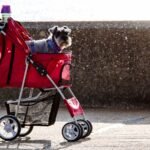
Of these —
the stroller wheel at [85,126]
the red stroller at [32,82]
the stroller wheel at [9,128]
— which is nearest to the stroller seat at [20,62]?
the red stroller at [32,82]

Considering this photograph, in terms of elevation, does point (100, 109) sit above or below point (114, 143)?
→ below

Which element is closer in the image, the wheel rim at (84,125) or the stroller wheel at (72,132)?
the stroller wheel at (72,132)

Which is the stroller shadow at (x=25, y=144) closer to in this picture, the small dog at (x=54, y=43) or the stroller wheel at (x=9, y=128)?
the stroller wheel at (x=9, y=128)

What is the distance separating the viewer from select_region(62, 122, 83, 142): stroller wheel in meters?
6.95

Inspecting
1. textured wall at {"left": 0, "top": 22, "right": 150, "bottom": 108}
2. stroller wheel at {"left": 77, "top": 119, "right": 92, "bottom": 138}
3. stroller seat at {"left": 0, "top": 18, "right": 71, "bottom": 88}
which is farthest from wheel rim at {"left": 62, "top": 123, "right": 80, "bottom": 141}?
textured wall at {"left": 0, "top": 22, "right": 150, "bottom": 108}

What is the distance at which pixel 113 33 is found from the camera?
32.7 ft

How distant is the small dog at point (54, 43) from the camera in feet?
23.1

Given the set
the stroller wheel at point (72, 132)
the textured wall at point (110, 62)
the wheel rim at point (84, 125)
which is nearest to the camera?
the stroller wheel at point (72, 132)

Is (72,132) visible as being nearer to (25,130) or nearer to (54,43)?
(25,130)

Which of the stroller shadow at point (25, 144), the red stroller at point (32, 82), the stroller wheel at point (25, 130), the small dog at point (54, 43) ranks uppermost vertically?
the small dog at point (54, 43)
